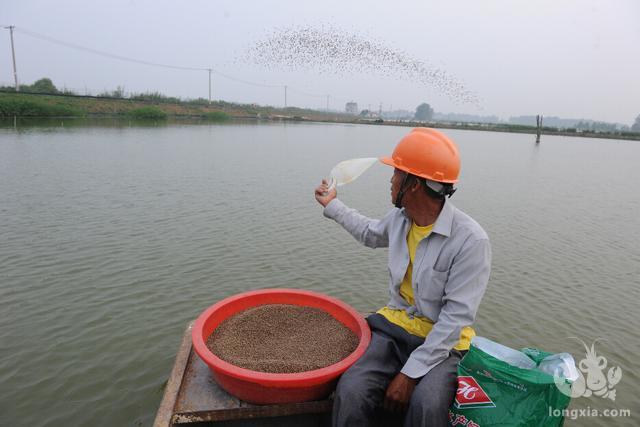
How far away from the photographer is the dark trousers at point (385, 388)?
2.09 metres

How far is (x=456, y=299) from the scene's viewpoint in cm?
226

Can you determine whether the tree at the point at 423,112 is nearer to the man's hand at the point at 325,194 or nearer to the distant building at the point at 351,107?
the distant building at the point at 351,107

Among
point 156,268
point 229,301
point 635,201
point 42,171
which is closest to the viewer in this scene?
point 229,301

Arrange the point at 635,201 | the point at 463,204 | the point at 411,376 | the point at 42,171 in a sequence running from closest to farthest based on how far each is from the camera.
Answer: the point at 411,376, the point at 463,204, the point at 42,171, the point at 635,201

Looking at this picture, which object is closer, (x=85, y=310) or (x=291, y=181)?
(x=85, y=310)

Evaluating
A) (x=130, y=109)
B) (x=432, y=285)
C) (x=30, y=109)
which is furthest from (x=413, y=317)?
(x=130, y=109)

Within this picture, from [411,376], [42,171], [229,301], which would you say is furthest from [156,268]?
[42,171]

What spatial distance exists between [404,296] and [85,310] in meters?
3.61

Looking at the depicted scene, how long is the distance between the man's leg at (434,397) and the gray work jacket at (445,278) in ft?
0.17

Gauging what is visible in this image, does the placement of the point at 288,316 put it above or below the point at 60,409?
above

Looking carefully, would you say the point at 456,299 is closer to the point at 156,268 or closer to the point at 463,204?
the point at 156,268

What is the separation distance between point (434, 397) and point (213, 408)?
1.19 m

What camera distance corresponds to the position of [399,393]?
2211mm

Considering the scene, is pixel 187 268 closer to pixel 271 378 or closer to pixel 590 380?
pixel 271 378
